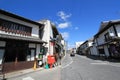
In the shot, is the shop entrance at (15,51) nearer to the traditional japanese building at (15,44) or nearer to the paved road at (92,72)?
the traditional japanese building at (15,44)

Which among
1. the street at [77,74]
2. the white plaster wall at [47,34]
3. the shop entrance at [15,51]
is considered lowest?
the street at [77,74]

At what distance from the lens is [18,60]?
1220 cm

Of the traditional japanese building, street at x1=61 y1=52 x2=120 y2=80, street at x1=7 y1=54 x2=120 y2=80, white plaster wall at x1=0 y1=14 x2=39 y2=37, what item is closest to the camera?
street at x1=61 y1=52 x2=120 y2=80

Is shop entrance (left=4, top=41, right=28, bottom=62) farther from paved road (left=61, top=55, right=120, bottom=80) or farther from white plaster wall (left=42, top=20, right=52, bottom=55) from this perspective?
white plaster wall (left=42, top=20, right=52, bottom=55)

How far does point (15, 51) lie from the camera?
11.9 metres

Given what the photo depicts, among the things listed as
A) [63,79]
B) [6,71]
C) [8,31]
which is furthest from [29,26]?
[63,79]

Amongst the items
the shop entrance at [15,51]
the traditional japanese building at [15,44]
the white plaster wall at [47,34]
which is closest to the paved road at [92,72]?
the traditional japanese building at [15,44]

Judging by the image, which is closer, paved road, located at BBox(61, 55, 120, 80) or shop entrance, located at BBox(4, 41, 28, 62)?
paved road, located at BBox(61, 55, 120, 80)

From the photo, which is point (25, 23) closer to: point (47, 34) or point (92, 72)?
point (47, 34)

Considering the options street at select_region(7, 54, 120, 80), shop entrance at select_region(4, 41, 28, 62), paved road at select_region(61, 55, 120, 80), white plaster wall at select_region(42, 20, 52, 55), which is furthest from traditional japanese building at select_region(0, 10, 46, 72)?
paved road at select_region(61, 55, 120, 80)

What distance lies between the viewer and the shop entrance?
36.4ft

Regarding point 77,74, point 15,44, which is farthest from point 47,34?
point 77,74

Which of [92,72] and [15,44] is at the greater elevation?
[15,44]

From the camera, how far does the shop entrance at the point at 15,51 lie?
36.4 feet
